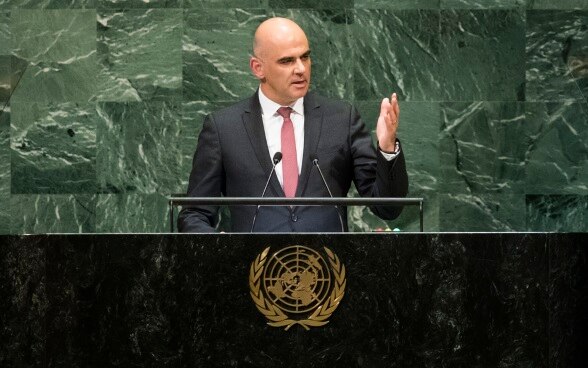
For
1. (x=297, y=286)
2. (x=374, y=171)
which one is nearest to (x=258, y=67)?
(x=374, y=171)

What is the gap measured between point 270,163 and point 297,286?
1.31 metres

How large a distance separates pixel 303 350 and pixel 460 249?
1.71ft

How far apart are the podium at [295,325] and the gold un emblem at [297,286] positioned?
0.7 inches

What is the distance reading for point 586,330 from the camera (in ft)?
11.8

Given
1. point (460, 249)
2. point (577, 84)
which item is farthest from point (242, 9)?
point (460, 249)

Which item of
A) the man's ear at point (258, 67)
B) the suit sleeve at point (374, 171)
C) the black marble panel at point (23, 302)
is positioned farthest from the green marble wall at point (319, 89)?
the black marble panel at point (23, 302)

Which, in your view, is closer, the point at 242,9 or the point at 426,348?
the point at 426,348

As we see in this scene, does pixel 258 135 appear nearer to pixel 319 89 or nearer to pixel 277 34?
pixel 277 34

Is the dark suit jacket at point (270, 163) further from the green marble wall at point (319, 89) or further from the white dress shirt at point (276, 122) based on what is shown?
the green marble wall at point (319, 89)

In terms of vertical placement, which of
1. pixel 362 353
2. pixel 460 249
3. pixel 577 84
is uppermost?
pixel 577 84

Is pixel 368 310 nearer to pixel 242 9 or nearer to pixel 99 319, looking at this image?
pixel 99 319

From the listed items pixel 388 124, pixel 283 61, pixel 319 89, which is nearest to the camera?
pixel 388 124

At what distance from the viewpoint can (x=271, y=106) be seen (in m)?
4.98

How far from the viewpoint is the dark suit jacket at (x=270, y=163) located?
4.62 metres
